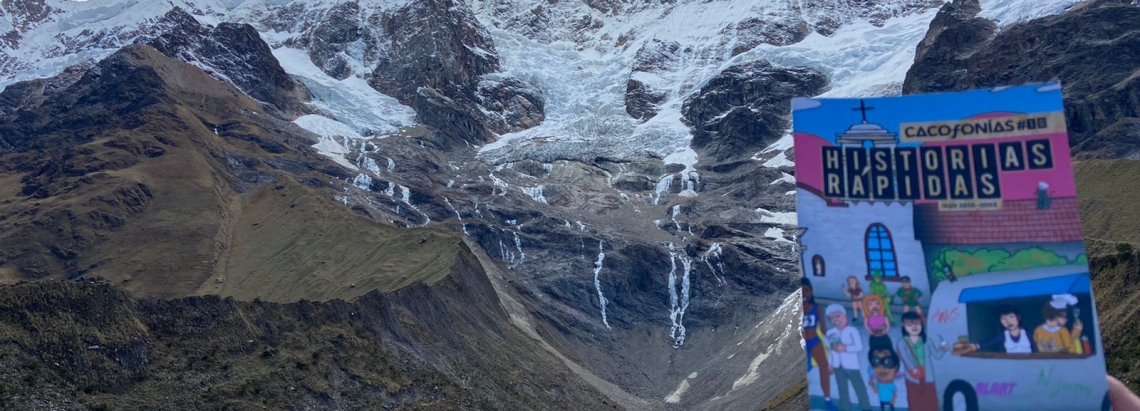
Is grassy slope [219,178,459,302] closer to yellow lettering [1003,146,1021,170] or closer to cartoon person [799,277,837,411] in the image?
cartoon person [799,277,837,411]

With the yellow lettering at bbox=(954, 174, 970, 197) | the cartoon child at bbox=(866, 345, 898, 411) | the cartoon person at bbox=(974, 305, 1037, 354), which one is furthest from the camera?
the yellow lettering at bbox=(954, 174, 970, 197)

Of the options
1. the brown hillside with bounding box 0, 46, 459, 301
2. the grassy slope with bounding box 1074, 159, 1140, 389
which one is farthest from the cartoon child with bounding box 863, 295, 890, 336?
the brown hillside with bounding box 0, 46, 459, 301

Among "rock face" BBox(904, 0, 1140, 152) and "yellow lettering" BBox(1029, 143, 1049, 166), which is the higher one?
"yellow lettering" BBox(1029, 143, 1049, 166)

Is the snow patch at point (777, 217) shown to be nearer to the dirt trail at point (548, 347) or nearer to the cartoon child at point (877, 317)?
the dirt trail at point (548, 347)

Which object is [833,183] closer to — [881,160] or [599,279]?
[881,160]

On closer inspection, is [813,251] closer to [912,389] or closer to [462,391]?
[912,389]

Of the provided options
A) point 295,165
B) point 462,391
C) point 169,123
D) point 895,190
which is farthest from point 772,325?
point 895,190

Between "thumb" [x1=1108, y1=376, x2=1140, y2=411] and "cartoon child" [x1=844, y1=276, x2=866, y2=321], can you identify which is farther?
"cartoon child" [x1=844, y1=276, x2=866, y2=321]
